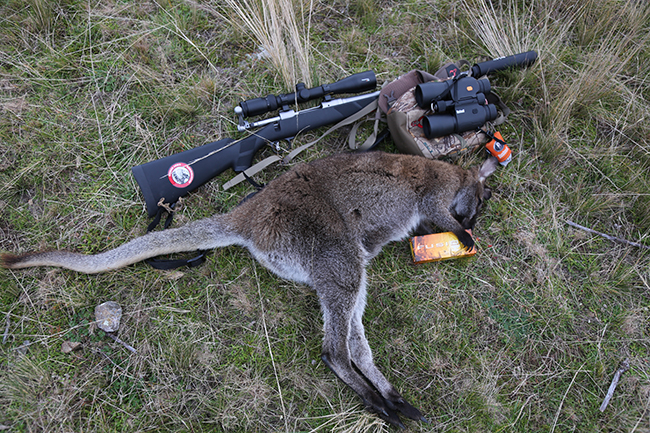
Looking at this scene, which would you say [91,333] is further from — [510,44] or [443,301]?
[510,44]

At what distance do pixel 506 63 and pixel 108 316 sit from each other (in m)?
5.79

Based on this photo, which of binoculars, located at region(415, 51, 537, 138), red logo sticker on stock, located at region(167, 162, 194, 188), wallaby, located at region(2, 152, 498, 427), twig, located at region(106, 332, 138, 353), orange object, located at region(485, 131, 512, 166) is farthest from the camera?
orange object, located at region(485, 131, 512, 166)

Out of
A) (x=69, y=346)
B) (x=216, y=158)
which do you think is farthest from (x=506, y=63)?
(x=69, y=346)

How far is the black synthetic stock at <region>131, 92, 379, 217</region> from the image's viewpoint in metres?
4.29

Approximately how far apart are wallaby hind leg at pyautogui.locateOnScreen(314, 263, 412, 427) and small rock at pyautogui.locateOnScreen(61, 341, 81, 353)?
2668 mm

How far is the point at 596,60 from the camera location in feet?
16.0

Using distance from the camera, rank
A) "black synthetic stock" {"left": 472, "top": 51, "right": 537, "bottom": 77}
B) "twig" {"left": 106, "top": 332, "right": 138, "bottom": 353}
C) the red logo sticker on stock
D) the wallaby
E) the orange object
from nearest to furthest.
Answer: the wallaby
"twig" {"left": 106, "top": 332, "right": 138, "bottom": 353}
the red logo sticker on stock
the orange object
"black synthetic stock" {"left": 472, "top": 51, "right": 537, "bottom": 77}

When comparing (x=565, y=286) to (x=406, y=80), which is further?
(x=406, y=80)

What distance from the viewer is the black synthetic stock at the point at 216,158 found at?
4285mm

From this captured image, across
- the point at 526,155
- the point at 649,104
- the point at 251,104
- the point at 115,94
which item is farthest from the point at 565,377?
the point at 115,94

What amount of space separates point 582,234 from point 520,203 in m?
0.82

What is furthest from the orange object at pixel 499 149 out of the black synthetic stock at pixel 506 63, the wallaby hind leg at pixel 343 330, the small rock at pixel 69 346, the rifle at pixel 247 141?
the small rock at pixel 69 346

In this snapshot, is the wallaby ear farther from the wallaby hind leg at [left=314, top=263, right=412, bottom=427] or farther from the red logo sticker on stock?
the red logo sticker on stock

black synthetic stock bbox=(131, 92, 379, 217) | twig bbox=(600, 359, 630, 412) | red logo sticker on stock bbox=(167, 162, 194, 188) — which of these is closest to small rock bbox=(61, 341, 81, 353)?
black synthetic stock bbox=(131, 92, 379, 217)
